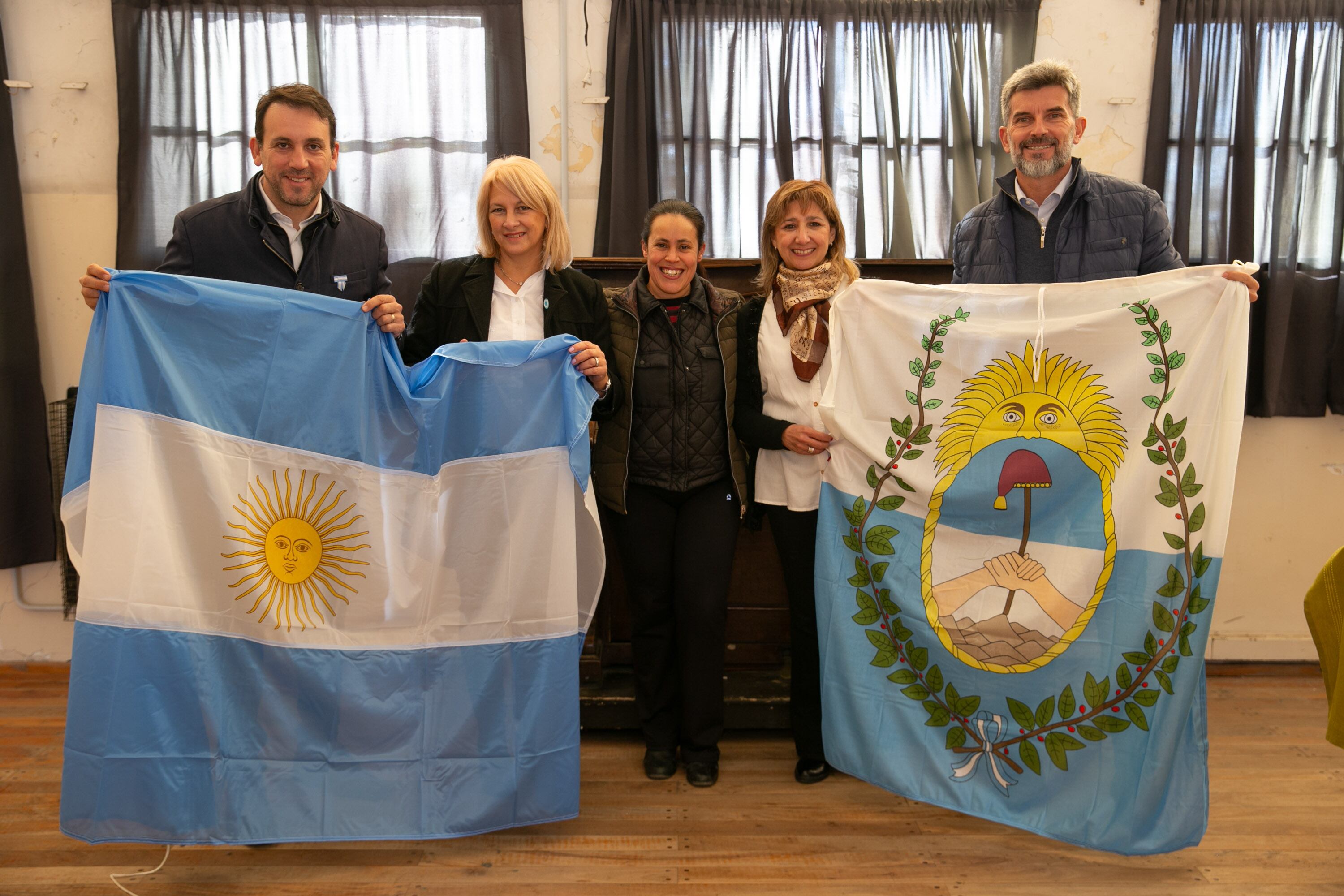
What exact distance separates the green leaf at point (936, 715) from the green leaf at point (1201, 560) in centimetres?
63

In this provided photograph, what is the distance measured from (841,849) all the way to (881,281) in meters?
1.36

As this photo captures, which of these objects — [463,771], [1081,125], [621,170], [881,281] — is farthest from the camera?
[621,170]

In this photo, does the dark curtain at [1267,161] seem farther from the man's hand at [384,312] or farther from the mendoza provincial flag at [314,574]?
the man's hand at [384,312]

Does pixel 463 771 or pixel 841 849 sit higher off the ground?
pixel 463 771

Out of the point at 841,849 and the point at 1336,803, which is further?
the point at 1336,803

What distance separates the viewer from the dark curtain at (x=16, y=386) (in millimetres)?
3127

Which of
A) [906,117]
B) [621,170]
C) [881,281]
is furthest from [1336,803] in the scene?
[621,170]

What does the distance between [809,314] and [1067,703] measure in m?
1.09

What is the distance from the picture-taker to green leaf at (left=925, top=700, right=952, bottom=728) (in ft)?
6.53

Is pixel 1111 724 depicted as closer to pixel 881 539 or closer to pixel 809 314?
pixel 881 539

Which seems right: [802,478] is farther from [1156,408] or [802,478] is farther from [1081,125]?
[1081,125]

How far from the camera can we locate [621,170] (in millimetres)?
3148

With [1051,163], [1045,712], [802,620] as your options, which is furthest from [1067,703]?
[1051,163]

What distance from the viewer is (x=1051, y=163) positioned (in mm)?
2152
